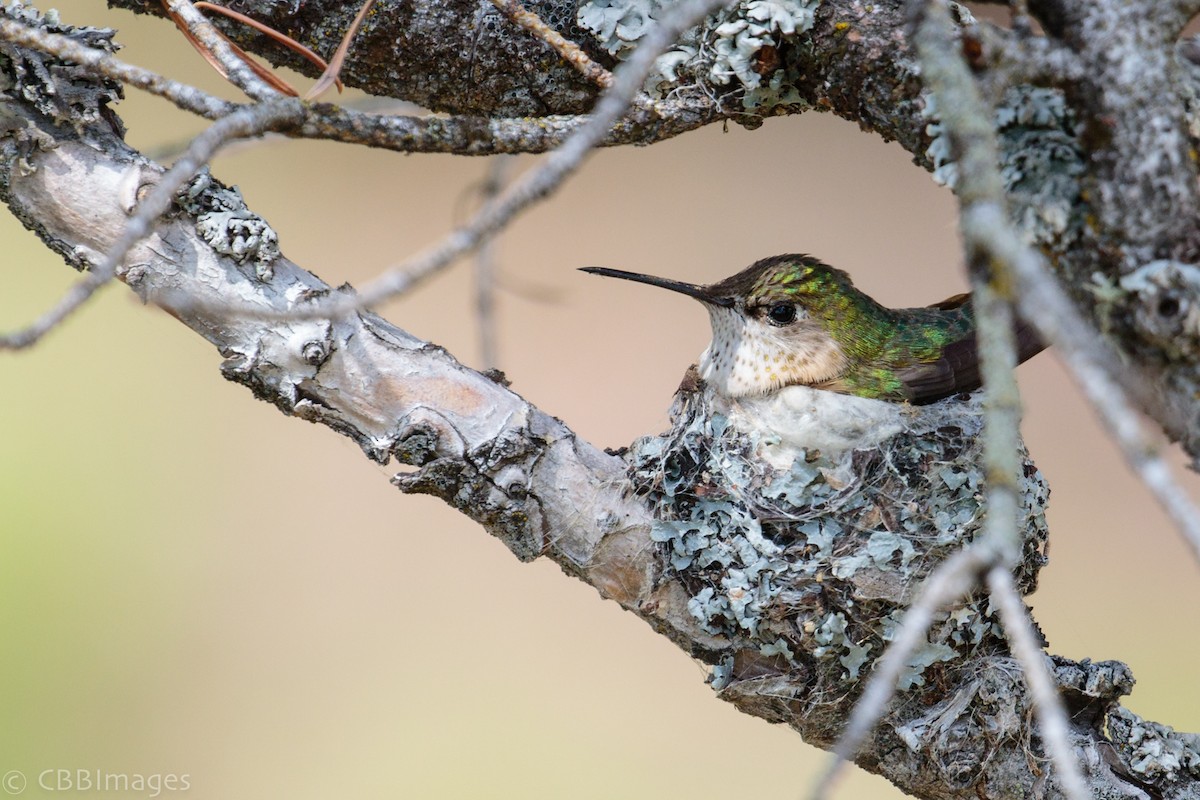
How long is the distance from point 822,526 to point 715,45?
29.0 inches

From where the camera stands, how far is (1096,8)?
890 millimetres

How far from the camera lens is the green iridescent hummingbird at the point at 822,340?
6.45 feet

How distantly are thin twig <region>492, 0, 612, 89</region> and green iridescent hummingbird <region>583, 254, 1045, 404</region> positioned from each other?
26.9 inches

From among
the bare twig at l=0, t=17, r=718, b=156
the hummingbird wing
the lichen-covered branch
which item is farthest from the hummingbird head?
the bare twig at l=0, t=17, r=718, b=156

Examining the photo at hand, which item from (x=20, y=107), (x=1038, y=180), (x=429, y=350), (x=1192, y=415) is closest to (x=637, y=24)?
(x=429, y=350)

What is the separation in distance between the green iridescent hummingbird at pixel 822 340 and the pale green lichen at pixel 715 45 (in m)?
0.60

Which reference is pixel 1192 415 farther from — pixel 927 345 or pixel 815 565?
pixel 927 345

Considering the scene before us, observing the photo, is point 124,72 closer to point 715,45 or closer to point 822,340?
point 715,45

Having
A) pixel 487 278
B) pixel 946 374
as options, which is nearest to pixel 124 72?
pixel 487 278

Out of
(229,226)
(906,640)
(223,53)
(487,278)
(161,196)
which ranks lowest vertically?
(906,640)

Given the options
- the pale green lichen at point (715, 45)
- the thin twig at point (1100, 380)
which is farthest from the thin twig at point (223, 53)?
the thin twig at point (1100, 380)

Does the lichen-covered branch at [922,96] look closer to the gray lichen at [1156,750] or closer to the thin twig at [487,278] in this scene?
the thin twig at [487,278]

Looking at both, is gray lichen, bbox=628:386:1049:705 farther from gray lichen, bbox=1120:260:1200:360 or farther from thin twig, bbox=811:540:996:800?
thin twig, bbox=811:540:996:800

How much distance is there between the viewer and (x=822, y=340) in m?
2.02
